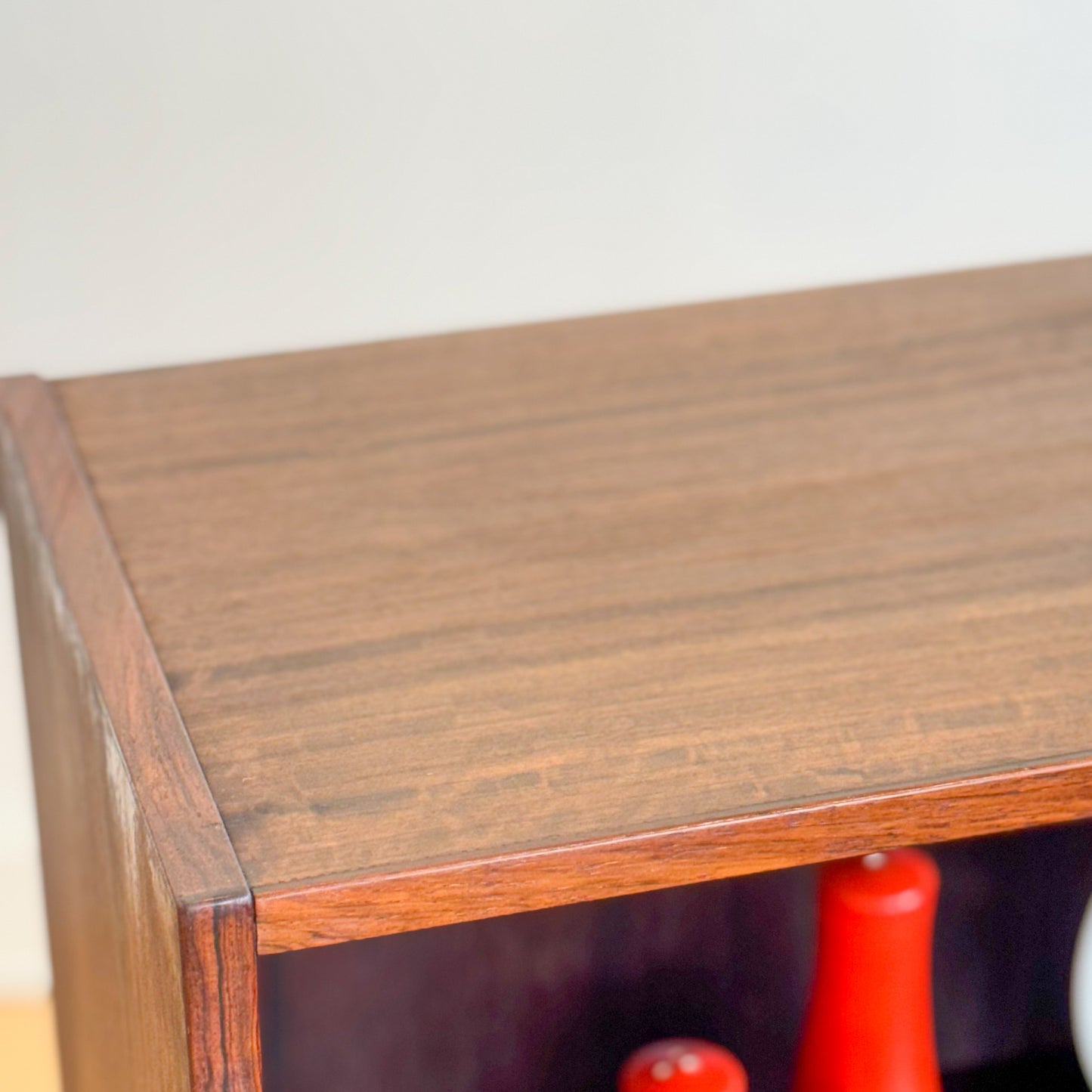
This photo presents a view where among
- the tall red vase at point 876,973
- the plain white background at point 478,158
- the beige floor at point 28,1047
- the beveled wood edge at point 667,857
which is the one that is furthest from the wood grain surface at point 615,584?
the beige floor at point 28,1047

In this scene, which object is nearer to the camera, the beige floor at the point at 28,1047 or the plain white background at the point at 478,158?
the plain white background at the point at 478,158

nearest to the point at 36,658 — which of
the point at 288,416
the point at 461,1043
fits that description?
the point at 288,416

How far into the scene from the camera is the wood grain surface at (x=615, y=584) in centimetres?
47

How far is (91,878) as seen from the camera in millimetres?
613

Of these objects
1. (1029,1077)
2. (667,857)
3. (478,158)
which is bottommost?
(1029,1077)

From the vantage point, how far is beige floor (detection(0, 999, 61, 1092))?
115cm

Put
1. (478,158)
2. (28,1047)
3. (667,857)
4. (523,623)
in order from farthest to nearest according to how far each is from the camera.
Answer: (28,1047) → (478,158) → (523,623) → (667,857)

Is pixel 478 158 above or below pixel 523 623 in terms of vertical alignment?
above

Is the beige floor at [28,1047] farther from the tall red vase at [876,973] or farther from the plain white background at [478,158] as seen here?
the tall red vase at [876,973]

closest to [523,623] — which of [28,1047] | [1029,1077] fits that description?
[1029,1077]

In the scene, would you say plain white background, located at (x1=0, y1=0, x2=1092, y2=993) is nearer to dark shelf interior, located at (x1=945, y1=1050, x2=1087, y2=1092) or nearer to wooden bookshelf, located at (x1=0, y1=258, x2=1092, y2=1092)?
wooden bookshelf, located at (x1=0, y1=258, x2=1092, y2=1092)

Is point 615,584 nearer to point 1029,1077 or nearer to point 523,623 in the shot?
point 523,623

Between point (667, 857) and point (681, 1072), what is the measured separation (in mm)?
179

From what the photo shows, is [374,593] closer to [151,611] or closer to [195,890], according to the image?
[151,611]
